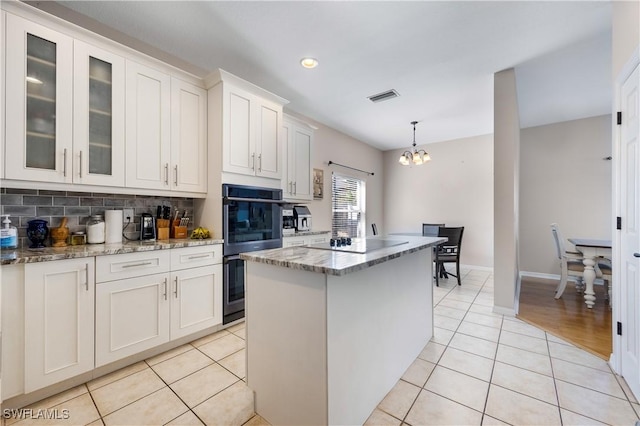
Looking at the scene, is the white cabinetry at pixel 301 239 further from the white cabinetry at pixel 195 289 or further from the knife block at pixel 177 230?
the knife block at pixel 177 230

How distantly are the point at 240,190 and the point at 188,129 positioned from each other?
0.77 meters

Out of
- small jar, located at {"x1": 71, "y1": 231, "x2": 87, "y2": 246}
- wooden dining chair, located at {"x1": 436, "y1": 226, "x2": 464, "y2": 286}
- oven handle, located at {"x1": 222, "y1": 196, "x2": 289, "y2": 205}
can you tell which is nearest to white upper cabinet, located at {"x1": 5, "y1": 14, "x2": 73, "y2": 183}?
small jar, located at {"x1": 71, "y1": 231, "x2": 87, "y2": 246}

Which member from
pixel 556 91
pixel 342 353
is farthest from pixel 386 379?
pixel 556 91

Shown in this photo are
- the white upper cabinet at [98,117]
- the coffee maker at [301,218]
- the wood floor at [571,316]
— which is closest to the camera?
the white upper cabinet at [98,117]

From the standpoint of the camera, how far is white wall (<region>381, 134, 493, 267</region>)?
17.5ft

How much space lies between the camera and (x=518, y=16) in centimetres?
218

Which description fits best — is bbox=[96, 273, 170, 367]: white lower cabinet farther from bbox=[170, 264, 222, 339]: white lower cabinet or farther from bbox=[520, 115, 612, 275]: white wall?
bbox=[520, 115, 612, 275]: white wall

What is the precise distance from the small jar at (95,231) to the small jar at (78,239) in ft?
0.10

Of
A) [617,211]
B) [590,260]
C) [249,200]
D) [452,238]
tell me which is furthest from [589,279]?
[249,200]

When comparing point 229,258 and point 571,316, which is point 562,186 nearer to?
point 571,316

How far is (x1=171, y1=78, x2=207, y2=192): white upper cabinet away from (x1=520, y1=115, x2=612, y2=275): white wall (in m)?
5.46

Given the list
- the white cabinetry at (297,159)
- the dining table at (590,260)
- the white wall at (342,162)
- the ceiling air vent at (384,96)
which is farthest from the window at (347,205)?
the dining table at (590,260)

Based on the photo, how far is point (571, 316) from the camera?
2.97 m

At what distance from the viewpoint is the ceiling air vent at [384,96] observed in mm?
3505
